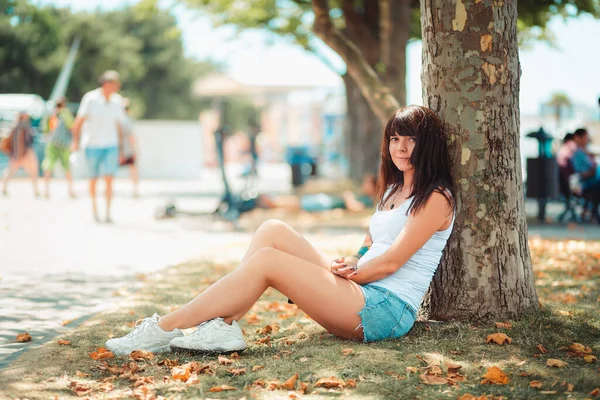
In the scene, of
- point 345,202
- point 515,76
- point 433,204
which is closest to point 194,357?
point 433,204

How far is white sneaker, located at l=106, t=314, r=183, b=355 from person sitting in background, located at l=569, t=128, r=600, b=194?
9.33 metres

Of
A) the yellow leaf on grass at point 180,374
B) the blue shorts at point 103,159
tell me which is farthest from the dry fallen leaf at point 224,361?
the blue shorts at point 103,159

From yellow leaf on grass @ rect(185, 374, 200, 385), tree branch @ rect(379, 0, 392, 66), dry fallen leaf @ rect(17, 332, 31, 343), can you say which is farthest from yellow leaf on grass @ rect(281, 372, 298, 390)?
tree branch @ rect(379, 0, 392, 66)

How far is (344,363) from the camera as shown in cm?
402

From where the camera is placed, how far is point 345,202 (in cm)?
1438

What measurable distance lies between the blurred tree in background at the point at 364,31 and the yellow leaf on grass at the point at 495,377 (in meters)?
4.35

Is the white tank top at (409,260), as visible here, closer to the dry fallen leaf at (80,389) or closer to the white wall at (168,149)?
the dry fallen leaf at (80,389)

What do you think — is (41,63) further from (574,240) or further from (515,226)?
(515,226)

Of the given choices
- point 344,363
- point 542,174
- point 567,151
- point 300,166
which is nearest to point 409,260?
point 344,363

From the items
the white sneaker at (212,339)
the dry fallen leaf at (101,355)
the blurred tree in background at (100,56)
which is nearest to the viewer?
the white sneaker at (212,339)

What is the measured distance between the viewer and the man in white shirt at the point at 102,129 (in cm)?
1191

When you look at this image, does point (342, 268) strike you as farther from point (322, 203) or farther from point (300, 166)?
point (300, 166)

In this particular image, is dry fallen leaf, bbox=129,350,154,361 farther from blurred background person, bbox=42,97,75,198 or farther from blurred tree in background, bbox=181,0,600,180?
blurred background person, bbox=42,97,75,198

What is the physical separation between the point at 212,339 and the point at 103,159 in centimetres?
855
